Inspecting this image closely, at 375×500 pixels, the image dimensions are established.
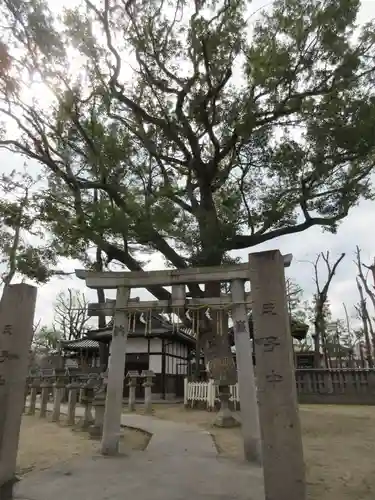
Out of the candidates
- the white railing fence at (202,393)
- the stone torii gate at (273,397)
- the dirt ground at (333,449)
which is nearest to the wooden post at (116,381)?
the stone torii gate at (273,397)

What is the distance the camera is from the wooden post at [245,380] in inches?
238

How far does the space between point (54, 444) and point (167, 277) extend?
4.33m

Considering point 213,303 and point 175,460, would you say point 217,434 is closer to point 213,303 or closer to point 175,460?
point 175,460

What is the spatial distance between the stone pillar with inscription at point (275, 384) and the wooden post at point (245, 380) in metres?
2.35

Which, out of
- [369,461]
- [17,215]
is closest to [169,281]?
[369,461]

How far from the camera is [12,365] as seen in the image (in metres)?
4.66

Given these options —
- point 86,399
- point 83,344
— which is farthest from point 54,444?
point 83,344

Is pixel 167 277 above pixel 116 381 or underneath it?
above

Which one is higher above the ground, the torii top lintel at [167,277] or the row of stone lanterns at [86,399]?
the torii top lintel at [167,277]

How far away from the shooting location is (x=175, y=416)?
42.6 feet

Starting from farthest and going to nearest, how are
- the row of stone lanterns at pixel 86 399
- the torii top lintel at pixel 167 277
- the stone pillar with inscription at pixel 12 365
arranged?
the row of stone lanterns at pixel 86 399
the torii top lintel at pixel 167 277
the stone pillar with inscription at pixel 12 365

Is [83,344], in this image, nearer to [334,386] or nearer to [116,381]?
[334,386]

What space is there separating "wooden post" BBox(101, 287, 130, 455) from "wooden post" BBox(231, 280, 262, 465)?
6.56 feet

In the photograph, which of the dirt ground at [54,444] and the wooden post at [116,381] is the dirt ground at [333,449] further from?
the wooden post at [116,381]
